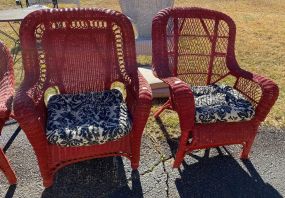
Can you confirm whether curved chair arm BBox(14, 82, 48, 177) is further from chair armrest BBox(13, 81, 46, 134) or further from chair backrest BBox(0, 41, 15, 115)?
chair backrest BBox(0, 41, 15, 115)

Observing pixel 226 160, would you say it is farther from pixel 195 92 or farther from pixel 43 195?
pixel 43 195

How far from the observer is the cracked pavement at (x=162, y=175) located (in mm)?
2582

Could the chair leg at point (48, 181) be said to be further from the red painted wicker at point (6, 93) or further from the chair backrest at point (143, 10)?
the chair backrest at point (143, 10)

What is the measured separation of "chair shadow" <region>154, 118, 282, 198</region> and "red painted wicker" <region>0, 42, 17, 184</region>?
56.9 inches

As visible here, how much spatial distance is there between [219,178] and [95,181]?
1.12 metres

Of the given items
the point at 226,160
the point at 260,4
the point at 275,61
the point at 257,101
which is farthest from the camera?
the point at 260,4

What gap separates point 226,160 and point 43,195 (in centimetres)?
171

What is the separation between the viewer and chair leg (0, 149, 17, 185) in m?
2.47

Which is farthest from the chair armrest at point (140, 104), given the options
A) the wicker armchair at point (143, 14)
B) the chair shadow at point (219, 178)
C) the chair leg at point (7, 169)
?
the wicker armchair at point (143, 14)

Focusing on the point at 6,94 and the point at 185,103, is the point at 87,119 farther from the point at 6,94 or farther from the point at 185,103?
the point at 185,103

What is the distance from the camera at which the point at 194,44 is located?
10.9ft

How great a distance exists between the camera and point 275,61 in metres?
5.38

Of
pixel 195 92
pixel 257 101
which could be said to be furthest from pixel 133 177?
pixel 257 101

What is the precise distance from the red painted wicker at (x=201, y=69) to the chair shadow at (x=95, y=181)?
498 millimetres
